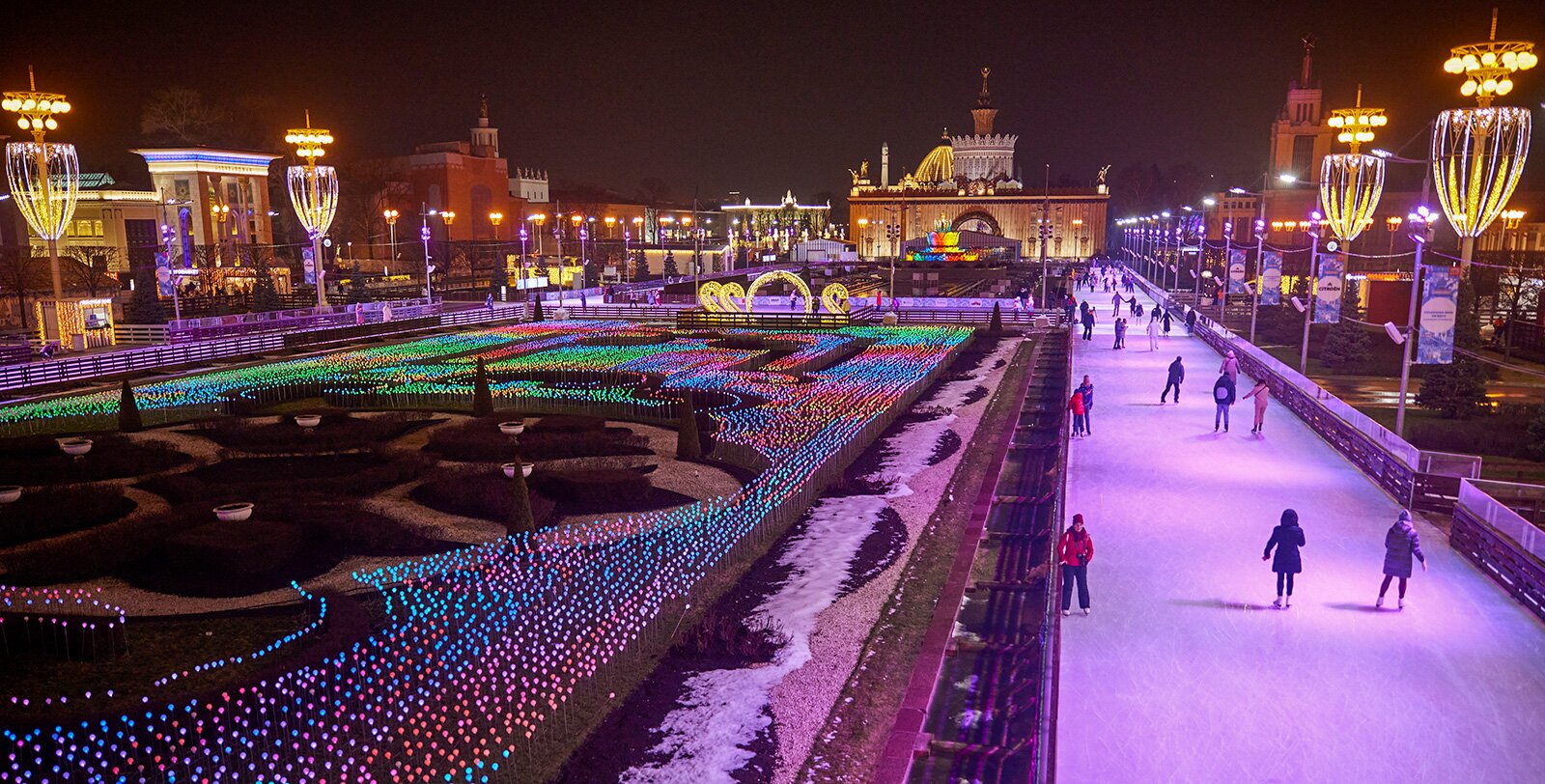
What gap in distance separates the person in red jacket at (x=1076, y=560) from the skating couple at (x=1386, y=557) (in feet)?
0.42

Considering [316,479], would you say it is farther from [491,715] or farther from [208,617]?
[491,715]

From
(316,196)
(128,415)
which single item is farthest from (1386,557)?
(316,196)

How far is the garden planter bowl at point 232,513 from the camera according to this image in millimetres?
14250

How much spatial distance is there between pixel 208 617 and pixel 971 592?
29.0 ft

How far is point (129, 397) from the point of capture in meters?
21.4

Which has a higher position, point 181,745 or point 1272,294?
point 1272,294

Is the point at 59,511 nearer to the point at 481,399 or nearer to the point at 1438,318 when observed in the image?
the point at 481,399

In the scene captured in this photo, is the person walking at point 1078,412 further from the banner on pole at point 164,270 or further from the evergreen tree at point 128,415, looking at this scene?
the banner on pole at point 164,270

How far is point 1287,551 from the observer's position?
10922mm

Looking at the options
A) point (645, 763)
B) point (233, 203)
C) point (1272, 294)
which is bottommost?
point (645, 763)

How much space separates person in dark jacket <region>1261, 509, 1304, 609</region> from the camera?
35.6 ft

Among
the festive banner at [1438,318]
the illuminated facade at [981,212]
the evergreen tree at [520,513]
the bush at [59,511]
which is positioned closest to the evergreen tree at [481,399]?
the bush at [59,511]

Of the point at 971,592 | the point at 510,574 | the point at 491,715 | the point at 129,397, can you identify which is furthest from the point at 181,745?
the point at 129,397

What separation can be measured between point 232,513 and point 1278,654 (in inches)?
523
